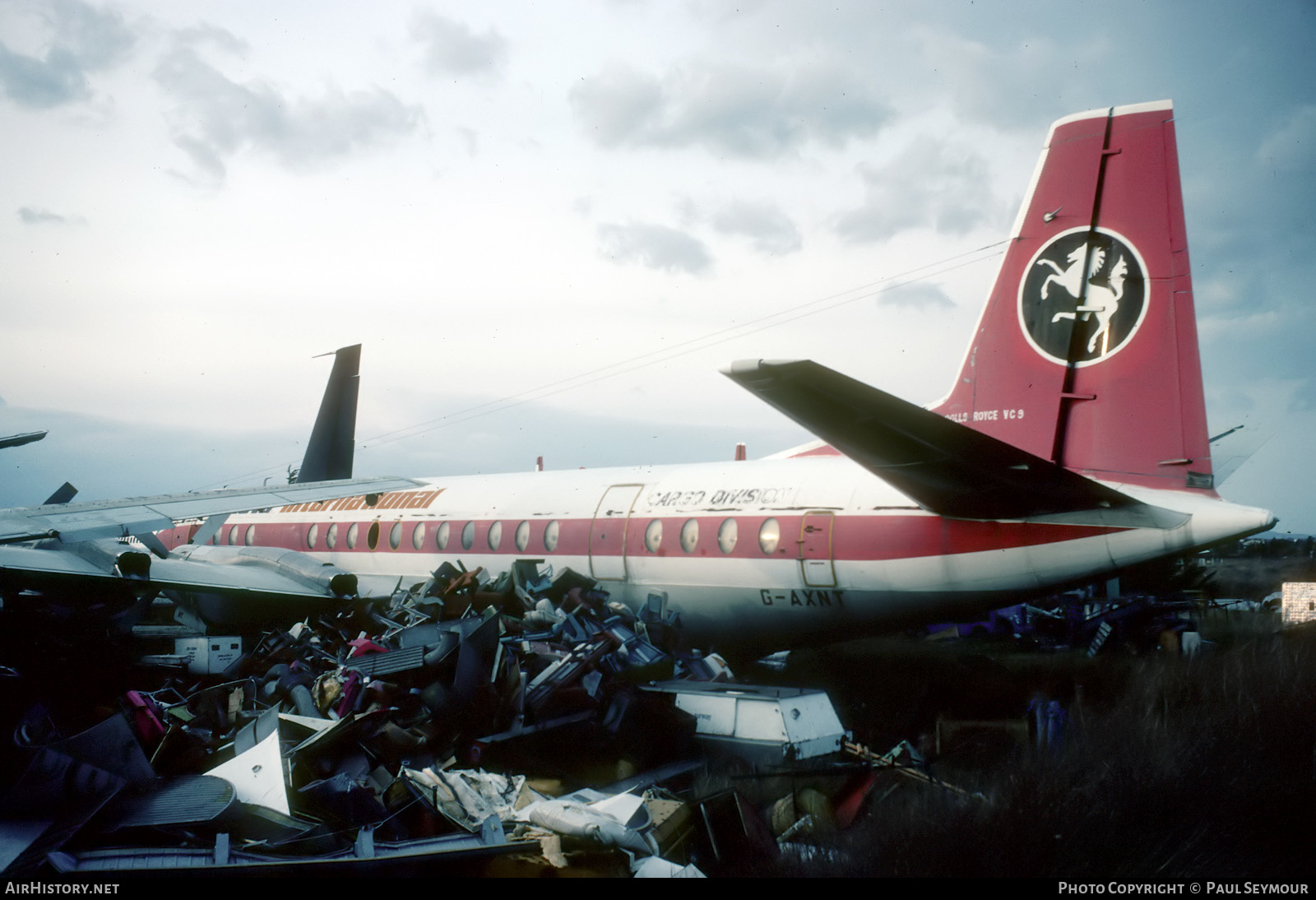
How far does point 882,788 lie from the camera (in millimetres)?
7176

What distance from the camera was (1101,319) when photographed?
30.1 feet

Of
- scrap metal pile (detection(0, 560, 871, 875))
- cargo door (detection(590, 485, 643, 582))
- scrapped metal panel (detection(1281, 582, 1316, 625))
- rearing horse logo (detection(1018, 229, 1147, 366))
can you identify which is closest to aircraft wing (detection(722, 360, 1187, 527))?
rearing horse logo (detection(1018, 229, 1147, 366))

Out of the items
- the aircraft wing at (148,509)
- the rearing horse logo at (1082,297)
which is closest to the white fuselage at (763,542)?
the aircraft wing at (148,509)

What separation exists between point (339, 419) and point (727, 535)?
10894 mm

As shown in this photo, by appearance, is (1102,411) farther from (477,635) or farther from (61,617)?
(61,617)

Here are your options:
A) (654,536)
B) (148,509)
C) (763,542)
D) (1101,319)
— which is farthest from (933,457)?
(148,509)

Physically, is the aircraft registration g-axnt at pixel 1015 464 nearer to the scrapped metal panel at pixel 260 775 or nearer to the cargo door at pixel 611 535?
the cargo door at pixel 611 535

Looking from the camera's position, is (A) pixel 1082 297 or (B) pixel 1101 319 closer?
(B) pixel 1101 319

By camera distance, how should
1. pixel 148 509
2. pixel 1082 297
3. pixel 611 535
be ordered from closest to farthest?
pixel 148 509 < pixel 1082 297 < pixel 611 535

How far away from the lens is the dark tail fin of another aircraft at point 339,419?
18.5m

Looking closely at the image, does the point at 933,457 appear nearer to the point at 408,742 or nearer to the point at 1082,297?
Result: the point at 1082,297

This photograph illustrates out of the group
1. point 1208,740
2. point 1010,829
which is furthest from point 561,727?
point 1208,740

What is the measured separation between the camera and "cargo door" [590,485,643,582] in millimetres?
13008

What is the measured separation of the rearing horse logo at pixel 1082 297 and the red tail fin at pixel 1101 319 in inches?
0.5
